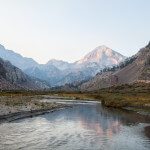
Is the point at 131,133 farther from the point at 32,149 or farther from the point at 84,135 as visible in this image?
the point at 32,149

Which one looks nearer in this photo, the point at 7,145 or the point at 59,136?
the point at 7,145

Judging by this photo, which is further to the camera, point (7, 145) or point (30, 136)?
point (30, 136)

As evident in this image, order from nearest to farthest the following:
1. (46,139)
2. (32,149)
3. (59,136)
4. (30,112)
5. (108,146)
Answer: (32,149)
(108,146)
(46,139)
(59,136)
(30,112)

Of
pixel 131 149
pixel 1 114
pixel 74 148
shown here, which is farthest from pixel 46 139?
pixel 1 114

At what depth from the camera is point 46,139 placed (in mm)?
50500

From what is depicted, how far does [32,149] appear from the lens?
1676 inches

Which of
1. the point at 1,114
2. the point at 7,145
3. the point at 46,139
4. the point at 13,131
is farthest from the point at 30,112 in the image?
the point at 7,145

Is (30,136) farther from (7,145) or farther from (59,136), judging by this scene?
(7,145)

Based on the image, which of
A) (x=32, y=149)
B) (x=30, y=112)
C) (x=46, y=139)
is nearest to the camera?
(x=32, y=149)

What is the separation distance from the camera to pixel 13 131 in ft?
184

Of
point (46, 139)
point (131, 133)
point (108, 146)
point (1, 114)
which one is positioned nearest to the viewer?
point (108, 146)

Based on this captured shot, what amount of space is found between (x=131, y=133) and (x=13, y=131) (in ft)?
65.6

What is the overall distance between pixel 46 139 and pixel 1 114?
25.0 meters

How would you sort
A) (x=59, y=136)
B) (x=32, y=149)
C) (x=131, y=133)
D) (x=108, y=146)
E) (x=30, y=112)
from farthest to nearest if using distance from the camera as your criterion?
(x=30, y=112) < (x=131, y=133) < (x=59, y=136) < (x=108, y=146) < (x=32, y=149)
